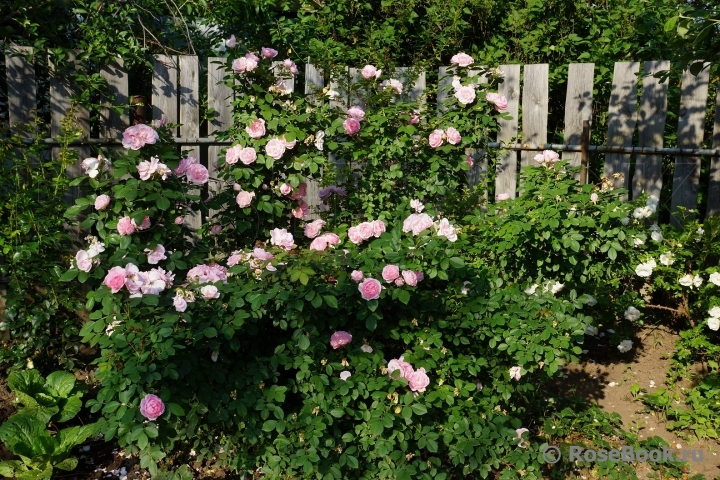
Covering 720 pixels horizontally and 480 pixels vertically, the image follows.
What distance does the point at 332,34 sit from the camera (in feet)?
18.5

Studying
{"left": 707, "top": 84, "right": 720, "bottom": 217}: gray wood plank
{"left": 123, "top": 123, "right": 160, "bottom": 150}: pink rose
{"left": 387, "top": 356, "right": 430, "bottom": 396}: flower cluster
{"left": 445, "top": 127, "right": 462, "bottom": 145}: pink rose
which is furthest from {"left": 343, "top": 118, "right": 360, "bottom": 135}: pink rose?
{"left": 707, "top": 84, "right": 720, "bottom": 217}: gray wood plank

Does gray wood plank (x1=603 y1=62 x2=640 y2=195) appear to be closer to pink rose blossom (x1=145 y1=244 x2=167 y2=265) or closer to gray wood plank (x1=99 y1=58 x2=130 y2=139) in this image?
pink rose blossom (x1=145 y1=244 x2=167 y2=265)

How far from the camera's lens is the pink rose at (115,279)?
229 cm

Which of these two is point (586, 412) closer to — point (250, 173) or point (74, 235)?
point (250, 173)

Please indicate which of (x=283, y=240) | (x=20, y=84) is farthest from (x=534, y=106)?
(x=20, y=84)

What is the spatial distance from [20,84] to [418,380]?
3.08m

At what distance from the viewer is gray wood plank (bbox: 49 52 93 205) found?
4062 mm

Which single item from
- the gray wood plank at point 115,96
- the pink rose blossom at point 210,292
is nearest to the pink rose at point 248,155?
the pink rose blossom at point 210,292

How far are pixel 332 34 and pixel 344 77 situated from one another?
1308 mm

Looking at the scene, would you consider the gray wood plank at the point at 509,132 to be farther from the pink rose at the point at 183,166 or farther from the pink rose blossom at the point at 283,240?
the pink rose at the point at 183,166

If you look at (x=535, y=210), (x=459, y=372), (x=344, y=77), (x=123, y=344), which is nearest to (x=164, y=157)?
(x=123, y=344)

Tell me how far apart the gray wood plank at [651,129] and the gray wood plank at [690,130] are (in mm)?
108

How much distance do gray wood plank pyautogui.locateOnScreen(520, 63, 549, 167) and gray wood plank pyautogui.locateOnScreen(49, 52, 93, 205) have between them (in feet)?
9.44

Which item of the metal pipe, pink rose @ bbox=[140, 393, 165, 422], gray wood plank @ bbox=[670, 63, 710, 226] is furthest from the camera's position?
gray wood plank @ bbox=[670, 63, 710, 226]
